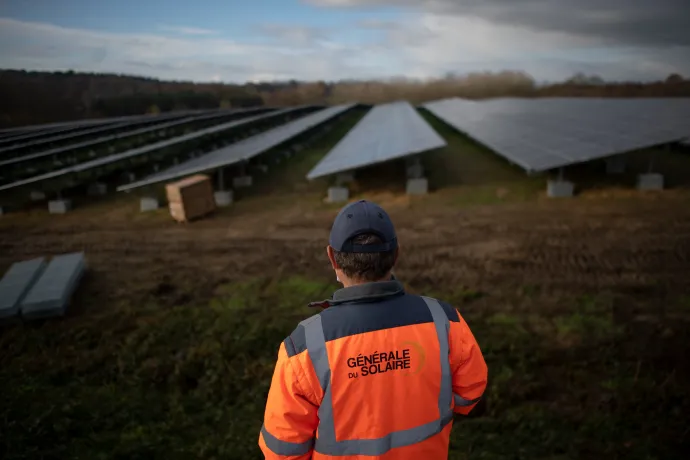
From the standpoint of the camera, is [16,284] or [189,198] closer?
[16,284]

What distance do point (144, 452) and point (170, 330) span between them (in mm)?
1773

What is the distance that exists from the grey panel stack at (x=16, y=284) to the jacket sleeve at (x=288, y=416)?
5.00m

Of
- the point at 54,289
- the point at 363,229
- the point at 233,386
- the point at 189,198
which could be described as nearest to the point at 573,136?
the point at 189,198

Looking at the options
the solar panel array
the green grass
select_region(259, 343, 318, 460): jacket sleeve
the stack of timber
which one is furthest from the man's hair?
the solar panel array

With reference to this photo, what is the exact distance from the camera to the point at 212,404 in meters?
4.09

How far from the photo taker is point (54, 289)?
5.55 m

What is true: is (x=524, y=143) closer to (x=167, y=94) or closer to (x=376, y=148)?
(x=376, y=148)

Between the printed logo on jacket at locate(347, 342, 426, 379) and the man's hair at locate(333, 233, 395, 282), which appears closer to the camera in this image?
the printed logo on jacket at locate(347, 342, 426, 379)

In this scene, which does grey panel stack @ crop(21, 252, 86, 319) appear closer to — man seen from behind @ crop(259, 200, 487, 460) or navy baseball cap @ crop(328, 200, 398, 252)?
man seen from behind @ crop(259, 200, 487, 460)

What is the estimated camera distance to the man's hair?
168cm

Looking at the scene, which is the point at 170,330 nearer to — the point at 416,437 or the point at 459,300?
the point at 459,300

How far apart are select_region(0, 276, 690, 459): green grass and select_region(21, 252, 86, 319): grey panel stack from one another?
20cm

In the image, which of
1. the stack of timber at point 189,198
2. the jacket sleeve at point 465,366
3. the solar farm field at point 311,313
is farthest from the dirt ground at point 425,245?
the jacket sleeve at point 465,366

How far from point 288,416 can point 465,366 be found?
0.70 meters
